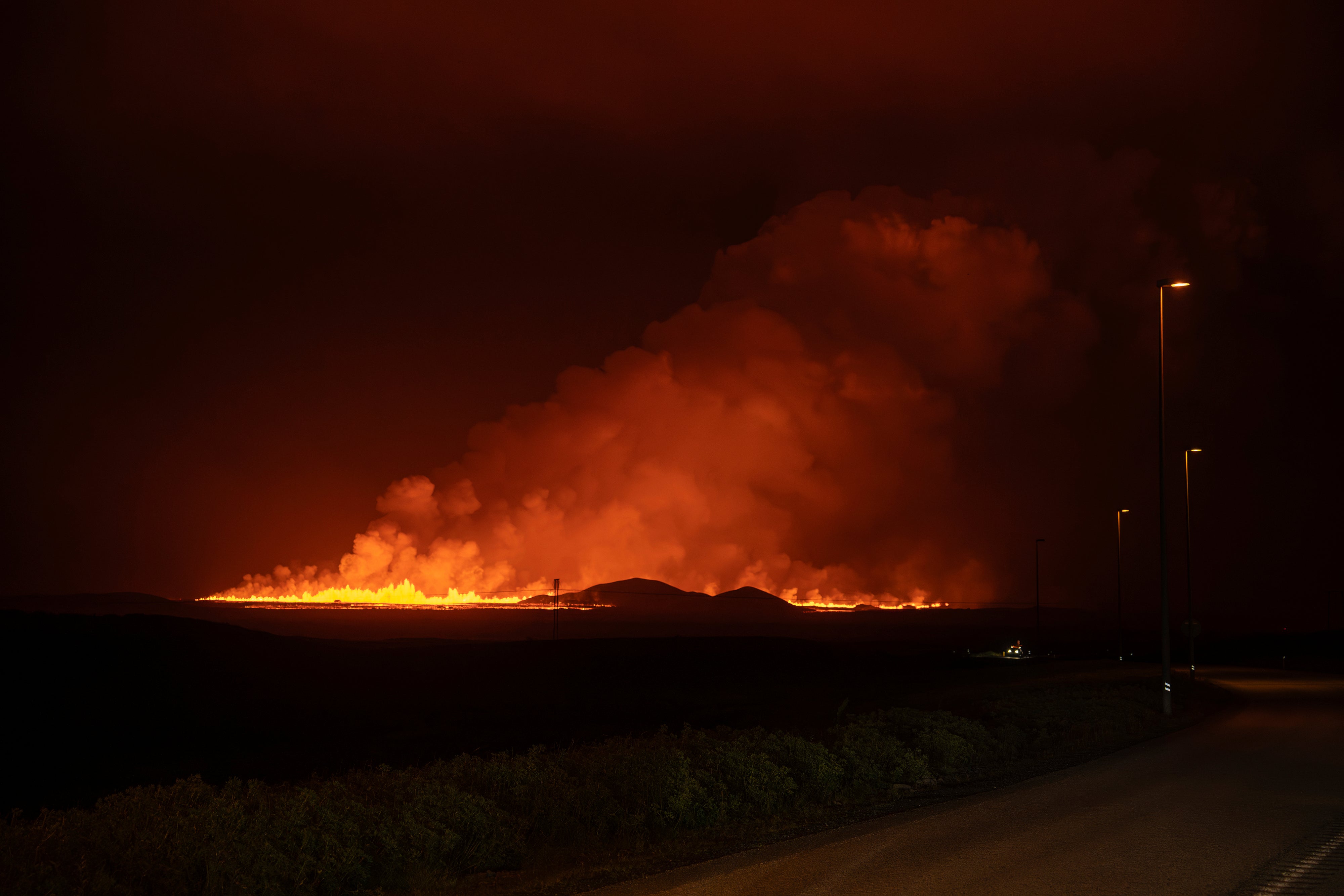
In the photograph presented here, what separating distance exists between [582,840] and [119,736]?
4324 cm

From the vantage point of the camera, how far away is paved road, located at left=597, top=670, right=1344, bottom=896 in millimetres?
10555

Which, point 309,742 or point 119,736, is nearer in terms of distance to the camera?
point 309,742

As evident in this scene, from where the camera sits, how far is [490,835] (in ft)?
42.0

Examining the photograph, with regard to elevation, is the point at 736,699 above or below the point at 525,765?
below

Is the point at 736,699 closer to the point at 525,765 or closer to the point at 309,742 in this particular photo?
the point at 309,742

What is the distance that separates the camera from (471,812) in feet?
42.0

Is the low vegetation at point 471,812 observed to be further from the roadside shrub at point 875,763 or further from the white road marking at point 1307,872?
the white road marking at point 1307,872

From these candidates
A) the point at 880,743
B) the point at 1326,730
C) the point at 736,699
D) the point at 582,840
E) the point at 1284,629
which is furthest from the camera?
the point at 1284,629

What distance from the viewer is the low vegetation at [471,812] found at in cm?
1001

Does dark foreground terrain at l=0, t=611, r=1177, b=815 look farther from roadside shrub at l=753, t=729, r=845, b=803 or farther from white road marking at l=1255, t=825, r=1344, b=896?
white road marking at l=1255, t=825, r=1344, b=896

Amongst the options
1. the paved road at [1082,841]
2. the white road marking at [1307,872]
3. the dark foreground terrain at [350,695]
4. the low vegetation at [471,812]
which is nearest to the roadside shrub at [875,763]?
the low vegetation at [471,812]

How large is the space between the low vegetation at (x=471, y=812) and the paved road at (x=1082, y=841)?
1.93 m

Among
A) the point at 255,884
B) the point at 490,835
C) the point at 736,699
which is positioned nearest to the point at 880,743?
the point at 490,835

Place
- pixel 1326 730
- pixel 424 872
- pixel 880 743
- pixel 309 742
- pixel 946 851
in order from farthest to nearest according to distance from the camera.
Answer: pixel 309 742 → pixel 1326 730 → pixel 880 743 → pixel 946 851 → pixel 424 872
